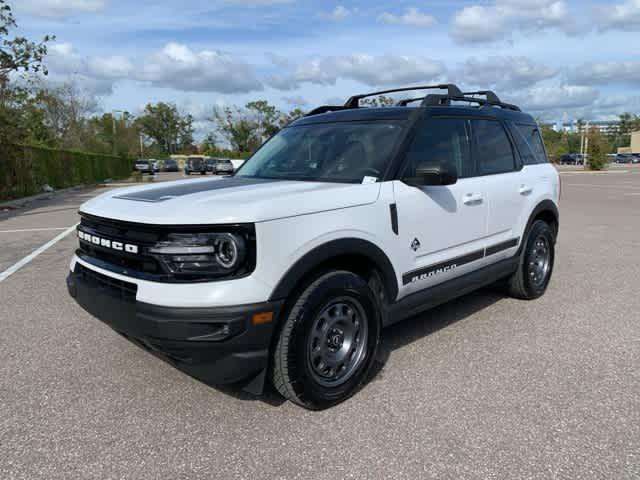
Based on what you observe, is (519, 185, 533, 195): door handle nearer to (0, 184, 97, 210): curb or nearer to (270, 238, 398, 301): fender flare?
(270, 238, 398, 301): fender flare

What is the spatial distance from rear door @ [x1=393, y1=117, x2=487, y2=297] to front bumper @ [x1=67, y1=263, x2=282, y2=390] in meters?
1.18

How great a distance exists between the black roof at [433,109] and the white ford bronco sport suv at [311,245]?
0.02 meters

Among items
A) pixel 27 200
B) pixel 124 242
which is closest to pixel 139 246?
pixel 124 242

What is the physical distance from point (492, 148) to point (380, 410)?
257cm

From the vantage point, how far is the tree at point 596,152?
4559cm

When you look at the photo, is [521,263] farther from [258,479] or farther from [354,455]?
[258,479]

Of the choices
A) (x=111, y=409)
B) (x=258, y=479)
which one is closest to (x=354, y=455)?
(x=258, y=479)

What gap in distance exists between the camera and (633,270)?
6.57 meters

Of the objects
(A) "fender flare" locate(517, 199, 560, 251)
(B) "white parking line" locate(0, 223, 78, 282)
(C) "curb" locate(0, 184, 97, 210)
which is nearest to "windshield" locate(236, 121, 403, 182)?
(A) "fender flare" locate(517, 199, 560, 251)

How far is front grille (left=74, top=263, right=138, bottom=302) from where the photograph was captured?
2.85m

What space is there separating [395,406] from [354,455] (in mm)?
575

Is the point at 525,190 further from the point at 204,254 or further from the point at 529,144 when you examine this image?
the point at 204,254

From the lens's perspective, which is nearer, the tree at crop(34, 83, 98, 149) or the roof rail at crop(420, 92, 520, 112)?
the roof rail at crop(420, 92, 520, 112)

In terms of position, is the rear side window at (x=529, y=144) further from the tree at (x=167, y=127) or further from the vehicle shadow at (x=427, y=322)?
the tree at (x=167, y=127)
